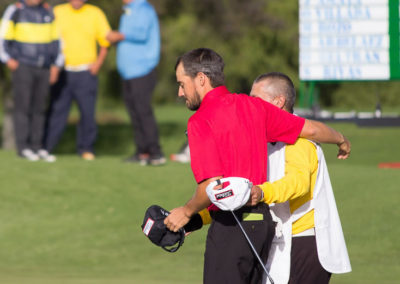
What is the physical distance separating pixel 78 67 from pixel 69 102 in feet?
1.63

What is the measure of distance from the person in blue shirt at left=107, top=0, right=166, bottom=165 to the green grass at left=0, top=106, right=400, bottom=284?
1.92 feet

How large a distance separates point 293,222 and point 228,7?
71.1 feet

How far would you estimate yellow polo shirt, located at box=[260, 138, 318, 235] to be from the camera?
405 centimetres

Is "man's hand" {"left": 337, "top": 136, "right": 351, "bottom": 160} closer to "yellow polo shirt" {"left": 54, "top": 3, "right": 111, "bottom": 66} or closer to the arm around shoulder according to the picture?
the arm around shoulder

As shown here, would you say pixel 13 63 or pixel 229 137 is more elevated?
pixel 229 137

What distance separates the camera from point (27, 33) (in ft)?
36.5

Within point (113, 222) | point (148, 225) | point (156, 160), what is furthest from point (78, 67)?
point (148, 225)

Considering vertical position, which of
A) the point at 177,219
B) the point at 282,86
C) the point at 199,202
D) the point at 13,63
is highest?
the point at 282,86

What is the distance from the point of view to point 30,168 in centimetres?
1118

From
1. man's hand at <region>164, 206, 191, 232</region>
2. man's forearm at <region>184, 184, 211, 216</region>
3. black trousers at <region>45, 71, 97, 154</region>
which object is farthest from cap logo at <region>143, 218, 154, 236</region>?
black trousers at <region>45, 71, 97, 154</region>

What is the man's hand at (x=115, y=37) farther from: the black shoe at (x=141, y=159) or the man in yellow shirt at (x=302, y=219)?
the man in yellow shirt at (x=302, y=219)

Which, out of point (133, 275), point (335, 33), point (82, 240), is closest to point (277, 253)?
point (133, 275)

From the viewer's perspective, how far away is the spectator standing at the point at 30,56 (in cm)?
1108

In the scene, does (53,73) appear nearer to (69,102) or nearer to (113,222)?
(69,102)
